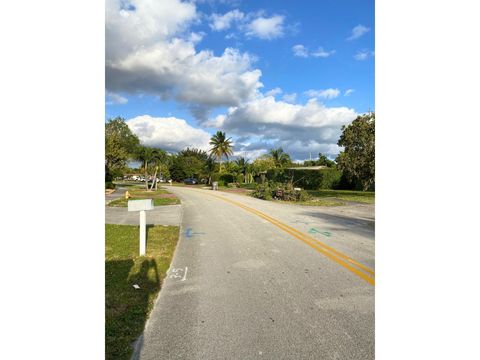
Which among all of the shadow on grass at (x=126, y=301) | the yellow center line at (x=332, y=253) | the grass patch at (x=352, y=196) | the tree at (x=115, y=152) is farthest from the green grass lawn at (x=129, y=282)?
the tree at (x=115, y=152)

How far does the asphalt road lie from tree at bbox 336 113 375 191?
37.4ft

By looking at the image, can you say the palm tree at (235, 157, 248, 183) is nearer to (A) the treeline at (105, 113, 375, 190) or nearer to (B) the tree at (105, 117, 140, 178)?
(A) the treeline at (105, 113, 375, 190)

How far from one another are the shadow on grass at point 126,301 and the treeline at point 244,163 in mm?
14538

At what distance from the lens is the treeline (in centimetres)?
1905

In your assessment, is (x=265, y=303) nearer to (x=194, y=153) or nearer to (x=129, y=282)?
(x=129, y=282)

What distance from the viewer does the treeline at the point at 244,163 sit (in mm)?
19047

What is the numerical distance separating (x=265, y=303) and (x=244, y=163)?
5517 centimetres

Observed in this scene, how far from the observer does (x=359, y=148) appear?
19328mm

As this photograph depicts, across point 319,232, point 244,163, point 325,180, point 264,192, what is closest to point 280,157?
point 244,163
